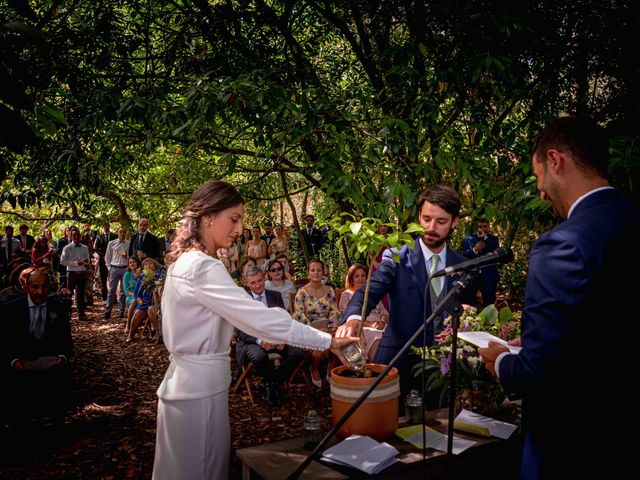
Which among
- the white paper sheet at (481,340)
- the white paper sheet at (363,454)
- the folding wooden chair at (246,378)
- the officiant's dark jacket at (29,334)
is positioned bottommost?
the folding wooden chair at (246,378)

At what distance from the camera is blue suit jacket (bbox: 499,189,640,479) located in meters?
1.54

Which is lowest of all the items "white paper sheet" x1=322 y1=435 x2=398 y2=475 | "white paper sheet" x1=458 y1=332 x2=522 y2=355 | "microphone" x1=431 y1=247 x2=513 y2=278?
"white paper sheet" x1=322 y1=435 x2=398 y2=475

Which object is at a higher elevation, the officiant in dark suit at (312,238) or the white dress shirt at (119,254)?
the officiant in dark suit at (312,238)

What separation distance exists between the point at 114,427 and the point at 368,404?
4.05 m

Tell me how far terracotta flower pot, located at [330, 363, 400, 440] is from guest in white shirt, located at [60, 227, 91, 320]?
1053 centimetres

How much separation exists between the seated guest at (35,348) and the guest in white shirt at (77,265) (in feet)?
21.8

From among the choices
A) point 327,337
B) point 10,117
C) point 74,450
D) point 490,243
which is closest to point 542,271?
point 327,337

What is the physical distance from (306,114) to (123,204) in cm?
1003

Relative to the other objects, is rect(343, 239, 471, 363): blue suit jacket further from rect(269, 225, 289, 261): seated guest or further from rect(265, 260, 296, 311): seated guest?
rect(269, 225, 289, 261): seated guest

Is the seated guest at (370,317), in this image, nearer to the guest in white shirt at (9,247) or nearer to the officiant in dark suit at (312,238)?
the officiant in dark suit at (312,238)

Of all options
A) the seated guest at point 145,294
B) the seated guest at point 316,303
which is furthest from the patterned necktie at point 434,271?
the seated guest at point 145,294

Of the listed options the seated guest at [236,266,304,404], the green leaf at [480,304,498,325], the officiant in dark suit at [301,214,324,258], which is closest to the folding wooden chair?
the seated guest at [236,266,304,404]

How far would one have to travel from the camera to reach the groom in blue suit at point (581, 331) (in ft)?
5.06

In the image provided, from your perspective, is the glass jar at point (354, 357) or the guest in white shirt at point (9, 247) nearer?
the glass jar at point (354, 357)
